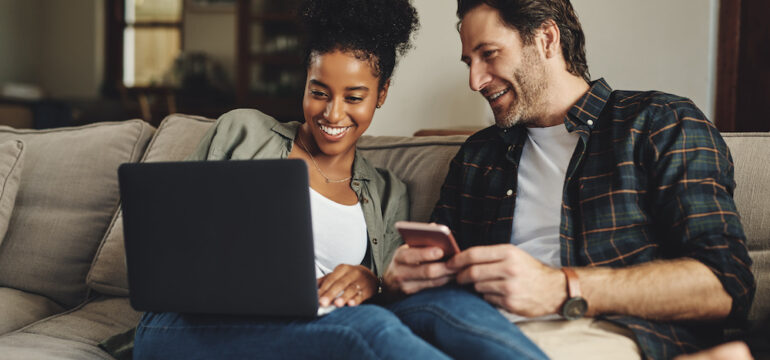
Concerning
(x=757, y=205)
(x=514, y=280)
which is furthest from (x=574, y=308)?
(x=757, y=205)

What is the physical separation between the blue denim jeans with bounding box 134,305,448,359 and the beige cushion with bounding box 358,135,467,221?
1.94 feet

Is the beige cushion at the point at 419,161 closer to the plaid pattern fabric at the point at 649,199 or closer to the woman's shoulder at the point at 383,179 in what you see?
the woman's shoulder at the point at 383,179

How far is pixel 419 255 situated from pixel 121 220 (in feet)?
3.04

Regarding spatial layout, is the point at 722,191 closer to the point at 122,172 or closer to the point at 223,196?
the point at 223,196

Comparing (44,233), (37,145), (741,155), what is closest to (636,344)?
(741,155)

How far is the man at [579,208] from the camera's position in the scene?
3.40ft

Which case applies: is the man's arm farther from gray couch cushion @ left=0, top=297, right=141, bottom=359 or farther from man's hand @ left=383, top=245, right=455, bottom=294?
gray couch cushion @ left=0, top=297, right=141, bottom=359

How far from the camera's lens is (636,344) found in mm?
1041

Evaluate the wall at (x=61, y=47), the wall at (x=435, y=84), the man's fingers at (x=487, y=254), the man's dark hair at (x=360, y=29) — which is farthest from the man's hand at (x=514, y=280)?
the wall at (x=61, y=47)

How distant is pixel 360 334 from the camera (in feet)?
3.11

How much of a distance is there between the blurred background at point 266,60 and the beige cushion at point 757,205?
0.99m

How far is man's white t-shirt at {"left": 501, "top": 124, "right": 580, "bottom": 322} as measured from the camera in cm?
126

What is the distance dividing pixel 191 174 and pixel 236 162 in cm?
8

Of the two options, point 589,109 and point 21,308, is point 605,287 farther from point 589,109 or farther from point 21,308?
point 21,308
